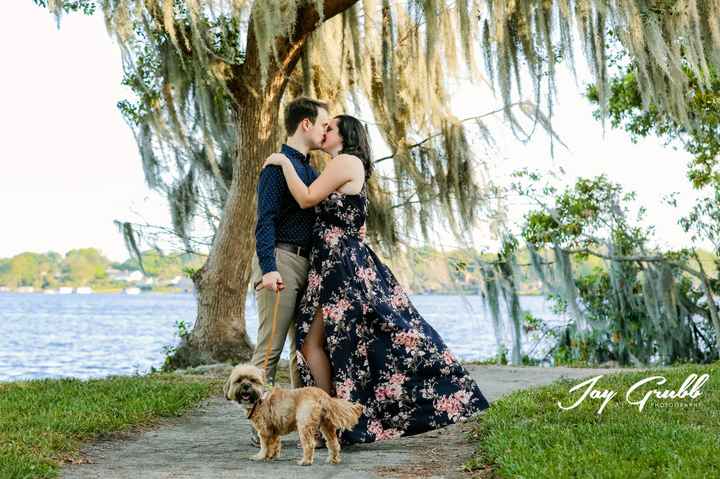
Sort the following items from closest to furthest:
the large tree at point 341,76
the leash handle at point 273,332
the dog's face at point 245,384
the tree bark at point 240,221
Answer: the dog's face at point 245,384 < the leash handle at point 273,332 < the large tree at point 341,76 < the tree bark at point 240,221

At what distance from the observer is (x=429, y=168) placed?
9.58 m

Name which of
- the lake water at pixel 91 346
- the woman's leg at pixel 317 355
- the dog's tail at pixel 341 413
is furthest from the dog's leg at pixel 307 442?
the lake water at pixel 91 346

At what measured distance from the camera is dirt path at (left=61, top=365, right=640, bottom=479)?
3955 millimetres

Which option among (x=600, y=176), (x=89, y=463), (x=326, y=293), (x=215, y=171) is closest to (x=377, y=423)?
(x=326, y=293)

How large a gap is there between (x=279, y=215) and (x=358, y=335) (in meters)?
0.71

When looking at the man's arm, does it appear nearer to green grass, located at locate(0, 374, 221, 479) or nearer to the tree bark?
green grass, located at locate(0, 374, 221, 479)

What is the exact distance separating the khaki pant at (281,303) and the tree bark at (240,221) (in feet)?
14.5

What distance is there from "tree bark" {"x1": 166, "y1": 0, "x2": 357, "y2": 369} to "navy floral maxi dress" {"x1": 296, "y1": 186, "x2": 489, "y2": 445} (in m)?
4.44

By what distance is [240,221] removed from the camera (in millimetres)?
8805

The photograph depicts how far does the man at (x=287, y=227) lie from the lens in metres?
4.36

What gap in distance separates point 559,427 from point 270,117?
5150 millimetres

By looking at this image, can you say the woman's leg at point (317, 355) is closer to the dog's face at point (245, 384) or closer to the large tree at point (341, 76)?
the dog's face at point (245, 384)

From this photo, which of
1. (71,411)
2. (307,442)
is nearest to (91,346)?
(71,411)

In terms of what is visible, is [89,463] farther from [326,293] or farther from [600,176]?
[600,176]
